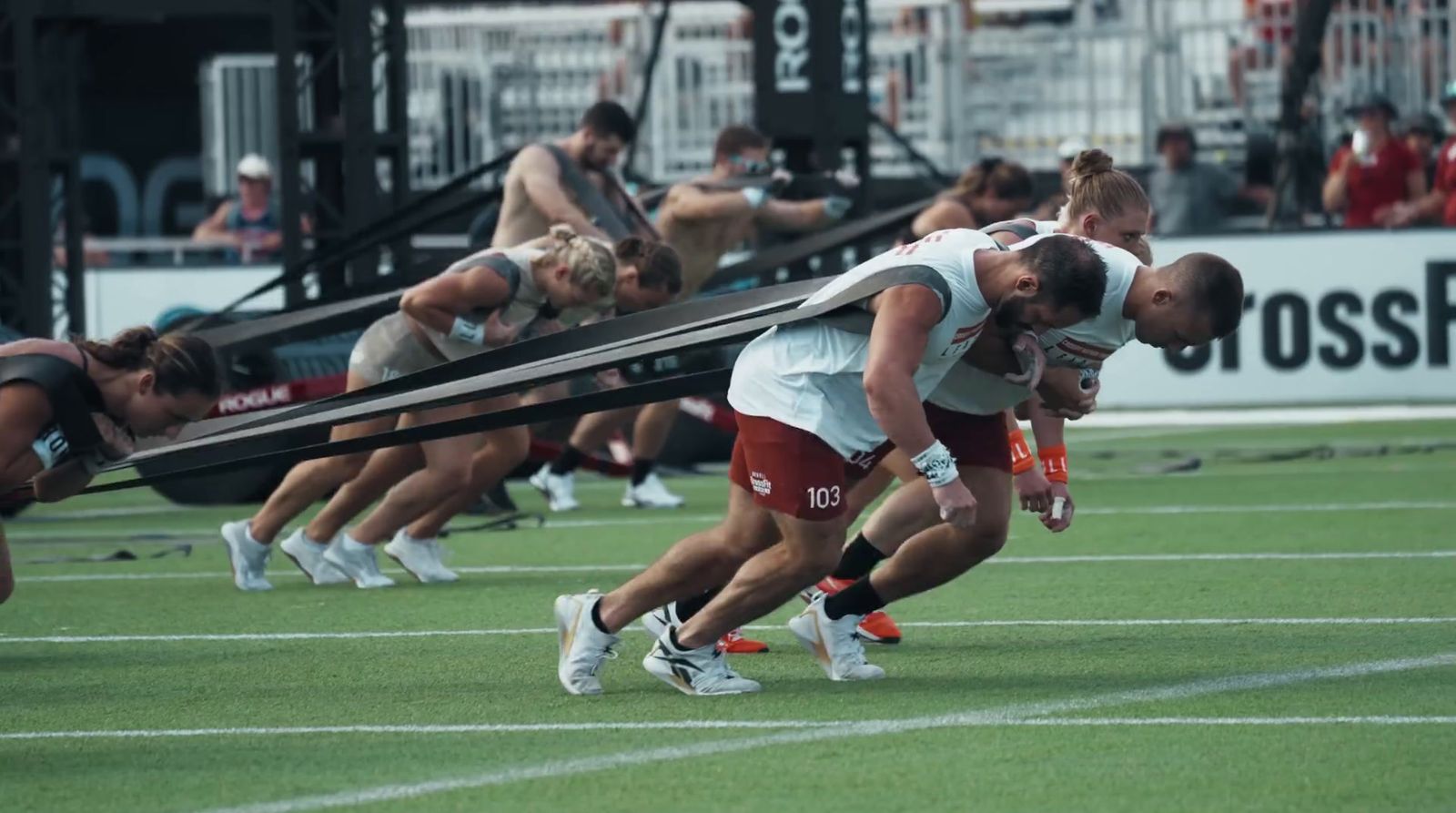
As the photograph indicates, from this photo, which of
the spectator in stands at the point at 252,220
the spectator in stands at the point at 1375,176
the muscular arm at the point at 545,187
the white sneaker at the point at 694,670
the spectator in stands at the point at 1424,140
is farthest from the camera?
the spectator in stands at the point at 252,220

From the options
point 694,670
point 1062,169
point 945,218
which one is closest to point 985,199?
point 945,218

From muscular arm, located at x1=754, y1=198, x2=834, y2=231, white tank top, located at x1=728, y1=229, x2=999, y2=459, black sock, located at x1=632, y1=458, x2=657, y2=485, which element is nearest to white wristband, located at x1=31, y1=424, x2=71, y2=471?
white tank top, located at x1=728, y1=229, x2=999, y2=459

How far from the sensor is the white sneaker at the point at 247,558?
36.5 ft

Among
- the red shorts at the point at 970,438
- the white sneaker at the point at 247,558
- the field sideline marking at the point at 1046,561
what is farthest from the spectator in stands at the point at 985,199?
the red shorts at the point at 970,438

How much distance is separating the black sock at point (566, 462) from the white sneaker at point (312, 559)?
12.2 ft

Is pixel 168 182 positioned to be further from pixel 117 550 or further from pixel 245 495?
pixel 117 550

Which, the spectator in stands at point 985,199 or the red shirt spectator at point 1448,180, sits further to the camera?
the red shirt spectator at point 1448,180

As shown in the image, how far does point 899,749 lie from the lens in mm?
6652

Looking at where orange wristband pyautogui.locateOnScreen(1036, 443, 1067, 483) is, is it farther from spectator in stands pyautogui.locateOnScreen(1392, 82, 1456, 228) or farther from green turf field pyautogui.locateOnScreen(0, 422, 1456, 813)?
spectator in stands pyautogui.locateOnScreen(1392, 82, 1456, 228)

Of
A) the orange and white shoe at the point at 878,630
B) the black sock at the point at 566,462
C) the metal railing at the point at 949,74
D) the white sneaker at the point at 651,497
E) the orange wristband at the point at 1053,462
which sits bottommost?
the white sneaker at the point at 651,497

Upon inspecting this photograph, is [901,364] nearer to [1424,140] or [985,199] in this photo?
[985,199]

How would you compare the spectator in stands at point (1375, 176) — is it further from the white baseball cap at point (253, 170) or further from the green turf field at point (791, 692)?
the white baseball cap at point (253, 170)

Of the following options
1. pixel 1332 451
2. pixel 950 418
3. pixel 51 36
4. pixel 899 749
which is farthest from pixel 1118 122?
pixel 899 749

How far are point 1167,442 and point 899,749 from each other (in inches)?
465
